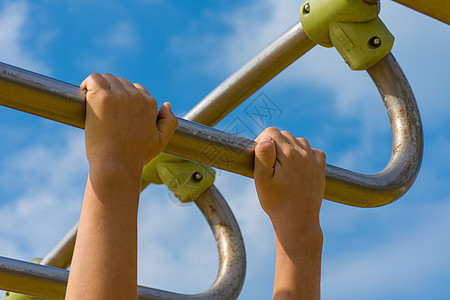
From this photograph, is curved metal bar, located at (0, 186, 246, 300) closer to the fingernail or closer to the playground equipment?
the playground equipment

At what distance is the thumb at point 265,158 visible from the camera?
3.34ft

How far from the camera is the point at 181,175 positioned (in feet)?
4.51

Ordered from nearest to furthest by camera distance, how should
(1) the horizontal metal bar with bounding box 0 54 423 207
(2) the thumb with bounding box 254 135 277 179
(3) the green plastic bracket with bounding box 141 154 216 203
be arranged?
(1) the horizontal metal bar with bounding box 0 54 423 207
(2) the thumb with bounding box 254 135 277 179
(3) the green plastic bracket with bounding box 141 154 216 203

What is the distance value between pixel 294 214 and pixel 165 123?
0.28 m

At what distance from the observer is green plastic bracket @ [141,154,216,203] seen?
4.42ft

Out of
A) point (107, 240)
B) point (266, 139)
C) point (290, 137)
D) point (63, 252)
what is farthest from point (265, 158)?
point (63, 252)

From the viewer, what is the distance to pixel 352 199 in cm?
105

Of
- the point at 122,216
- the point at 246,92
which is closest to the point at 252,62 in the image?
the point at 246,92

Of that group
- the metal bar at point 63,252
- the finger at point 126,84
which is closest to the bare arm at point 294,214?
the finger at point 126,84

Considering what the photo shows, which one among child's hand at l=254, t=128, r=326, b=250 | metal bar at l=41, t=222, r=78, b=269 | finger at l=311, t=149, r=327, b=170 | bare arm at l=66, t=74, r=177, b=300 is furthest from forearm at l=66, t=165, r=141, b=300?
metal bar at l=41, t=222, r=78, b=269

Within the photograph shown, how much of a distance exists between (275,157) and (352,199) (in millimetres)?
124

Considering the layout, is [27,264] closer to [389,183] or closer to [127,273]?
[127,273]

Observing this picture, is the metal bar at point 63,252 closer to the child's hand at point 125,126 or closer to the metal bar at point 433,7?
the child's hand at point 125,126

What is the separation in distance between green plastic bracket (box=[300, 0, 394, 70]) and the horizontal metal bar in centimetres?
3
